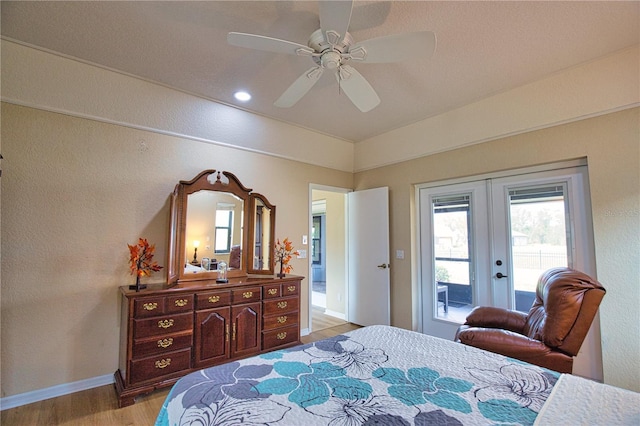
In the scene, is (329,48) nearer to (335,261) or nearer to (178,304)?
(178,304)

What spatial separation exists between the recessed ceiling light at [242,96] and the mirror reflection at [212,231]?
3.51 ft

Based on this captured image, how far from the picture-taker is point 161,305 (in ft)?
8.16

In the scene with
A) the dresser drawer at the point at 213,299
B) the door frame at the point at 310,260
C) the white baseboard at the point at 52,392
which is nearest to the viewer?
the white baseboard at the point at 52,392

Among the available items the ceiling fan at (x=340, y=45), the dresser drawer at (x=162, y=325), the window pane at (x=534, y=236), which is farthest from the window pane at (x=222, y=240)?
the window pane at (x=534, y=236)

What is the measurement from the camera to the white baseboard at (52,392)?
2.24 metres

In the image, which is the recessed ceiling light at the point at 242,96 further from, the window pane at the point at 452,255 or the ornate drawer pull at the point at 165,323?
the window pane at the point at 452,255

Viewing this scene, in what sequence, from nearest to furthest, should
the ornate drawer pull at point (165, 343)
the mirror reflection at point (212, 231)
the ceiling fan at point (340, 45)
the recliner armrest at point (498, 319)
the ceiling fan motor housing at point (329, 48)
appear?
the ceiling fan at point (340, 45), the ceiling fan motor housing at point (329, 48), the recliner armrest at point (498, 319), the ornate drawer pull at point (165, 343), the mirror reflection at point (212, 231)

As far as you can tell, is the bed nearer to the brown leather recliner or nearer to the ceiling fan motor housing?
the brown leather recliner

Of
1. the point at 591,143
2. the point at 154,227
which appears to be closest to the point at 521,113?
the point at 591,143

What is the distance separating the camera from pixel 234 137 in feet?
11.6

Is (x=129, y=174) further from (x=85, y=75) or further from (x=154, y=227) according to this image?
(x=85, y=75)

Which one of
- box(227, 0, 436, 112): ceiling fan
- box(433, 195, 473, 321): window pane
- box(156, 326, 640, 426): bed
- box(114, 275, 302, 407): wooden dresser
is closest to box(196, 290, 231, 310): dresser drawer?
box(114, 275, 302, 407): wooden dresser

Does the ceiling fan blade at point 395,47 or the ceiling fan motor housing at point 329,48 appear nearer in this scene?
the ceiling fan blade at point 395,47

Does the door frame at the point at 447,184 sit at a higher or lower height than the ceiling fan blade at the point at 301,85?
lower
